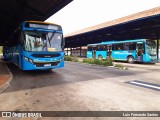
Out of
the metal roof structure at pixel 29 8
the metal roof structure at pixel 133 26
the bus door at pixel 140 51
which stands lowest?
the bus door at pixel 140 51

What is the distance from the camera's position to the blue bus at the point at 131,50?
70.6 ft

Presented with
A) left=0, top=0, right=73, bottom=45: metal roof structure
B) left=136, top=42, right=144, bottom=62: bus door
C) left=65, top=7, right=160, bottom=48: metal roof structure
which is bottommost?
left=136, top=42, right=144, bottom=62: bus door

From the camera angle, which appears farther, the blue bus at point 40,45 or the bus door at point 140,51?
the bus door at point 140,51

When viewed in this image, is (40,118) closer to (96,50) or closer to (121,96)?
(121,96)

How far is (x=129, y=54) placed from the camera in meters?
24.0

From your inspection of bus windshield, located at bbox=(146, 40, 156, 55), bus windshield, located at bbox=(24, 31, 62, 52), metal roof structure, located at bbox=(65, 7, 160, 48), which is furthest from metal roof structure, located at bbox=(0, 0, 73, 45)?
bus windshield, located at bbox=(146, 40, 156, 55)

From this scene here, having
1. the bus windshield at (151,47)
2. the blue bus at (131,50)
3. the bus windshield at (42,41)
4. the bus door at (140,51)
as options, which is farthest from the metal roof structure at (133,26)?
the bus windshield at (42,41)

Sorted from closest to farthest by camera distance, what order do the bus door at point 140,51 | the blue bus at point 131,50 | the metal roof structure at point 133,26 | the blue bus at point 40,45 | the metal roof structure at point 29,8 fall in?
the blue bus at point 40,45 → the metal roof structure at point 29,8 → the metal roof structure at point 133,26 → the blue bus at point 131,50 → the bus door at point 140,51

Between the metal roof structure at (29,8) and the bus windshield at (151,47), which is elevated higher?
the metal roof structure at (29,8)

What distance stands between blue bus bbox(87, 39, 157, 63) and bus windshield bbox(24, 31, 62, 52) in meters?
13.1

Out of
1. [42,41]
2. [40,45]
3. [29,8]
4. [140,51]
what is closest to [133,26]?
[140,51]

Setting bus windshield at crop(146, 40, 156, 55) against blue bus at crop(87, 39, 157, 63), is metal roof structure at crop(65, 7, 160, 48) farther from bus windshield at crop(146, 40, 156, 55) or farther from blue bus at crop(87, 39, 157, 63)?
bus windshield at crop(146, 40, 156, 55)

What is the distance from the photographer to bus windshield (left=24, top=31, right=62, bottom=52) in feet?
36.6

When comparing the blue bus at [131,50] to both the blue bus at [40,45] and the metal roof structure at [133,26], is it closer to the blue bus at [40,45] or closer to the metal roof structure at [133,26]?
the metal roof structure at [133,26]
